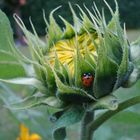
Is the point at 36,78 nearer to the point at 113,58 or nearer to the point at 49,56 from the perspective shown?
the point at 49,56

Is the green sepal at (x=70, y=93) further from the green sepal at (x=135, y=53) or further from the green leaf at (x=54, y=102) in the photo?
the green sepal at (x=135, y=53)

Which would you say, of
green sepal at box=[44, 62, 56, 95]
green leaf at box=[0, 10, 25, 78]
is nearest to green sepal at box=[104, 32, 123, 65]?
green sepal at box=[44, 62, 56, 95]

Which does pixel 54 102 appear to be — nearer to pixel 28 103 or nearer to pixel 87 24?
pixel 28 103

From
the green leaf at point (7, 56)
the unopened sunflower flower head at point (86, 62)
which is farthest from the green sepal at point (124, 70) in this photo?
the green leaf at point (7, 56)

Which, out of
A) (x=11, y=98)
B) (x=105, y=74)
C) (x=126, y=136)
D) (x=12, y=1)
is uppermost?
(x=105, y=74)

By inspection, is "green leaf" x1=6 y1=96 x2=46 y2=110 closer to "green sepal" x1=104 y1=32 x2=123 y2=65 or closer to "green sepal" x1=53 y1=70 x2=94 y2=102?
"green sepal" x1=53 y1=70 x2=94 y2=102

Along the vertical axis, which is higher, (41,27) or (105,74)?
(105,74)

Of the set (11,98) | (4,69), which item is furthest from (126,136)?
(4,69)
